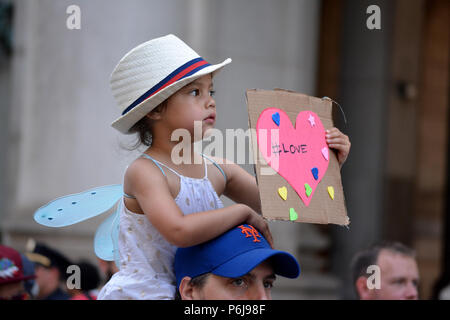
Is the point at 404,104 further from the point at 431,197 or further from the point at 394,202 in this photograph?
the point at 431,197

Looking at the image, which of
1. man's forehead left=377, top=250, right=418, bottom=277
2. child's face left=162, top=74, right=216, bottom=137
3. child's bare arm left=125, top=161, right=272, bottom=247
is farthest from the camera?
man's forehead left=377, top=250, right=418, bottom=277

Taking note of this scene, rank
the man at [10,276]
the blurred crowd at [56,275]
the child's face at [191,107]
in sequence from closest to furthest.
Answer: the child's face at [191,107] < the man at [10,276] < the blurred crowd at [56,275]

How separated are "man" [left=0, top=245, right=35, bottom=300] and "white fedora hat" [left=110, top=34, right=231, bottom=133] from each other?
1.69 meters

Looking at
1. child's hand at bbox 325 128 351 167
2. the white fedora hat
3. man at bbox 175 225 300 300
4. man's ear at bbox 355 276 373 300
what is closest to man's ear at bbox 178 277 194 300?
man at bbox 175 225 300 300

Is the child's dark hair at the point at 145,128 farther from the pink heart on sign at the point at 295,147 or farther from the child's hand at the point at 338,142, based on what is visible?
the child's hand at the point at 338,142

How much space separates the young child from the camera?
2.27 m

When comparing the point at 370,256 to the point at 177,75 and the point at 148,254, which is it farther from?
the point at 177,75

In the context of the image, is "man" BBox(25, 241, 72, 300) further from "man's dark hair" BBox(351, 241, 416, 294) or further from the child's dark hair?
the child's dark hair

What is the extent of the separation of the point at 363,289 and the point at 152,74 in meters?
2.17

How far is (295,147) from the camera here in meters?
2.29

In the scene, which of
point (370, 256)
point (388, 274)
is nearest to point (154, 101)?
point (388, 274)

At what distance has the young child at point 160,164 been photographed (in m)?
2.27

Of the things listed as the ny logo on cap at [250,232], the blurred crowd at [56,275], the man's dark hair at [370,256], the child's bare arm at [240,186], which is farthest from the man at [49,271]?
the ny logo on cap at [250,232]

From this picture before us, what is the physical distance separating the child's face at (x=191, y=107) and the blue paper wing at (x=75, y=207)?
525mm
